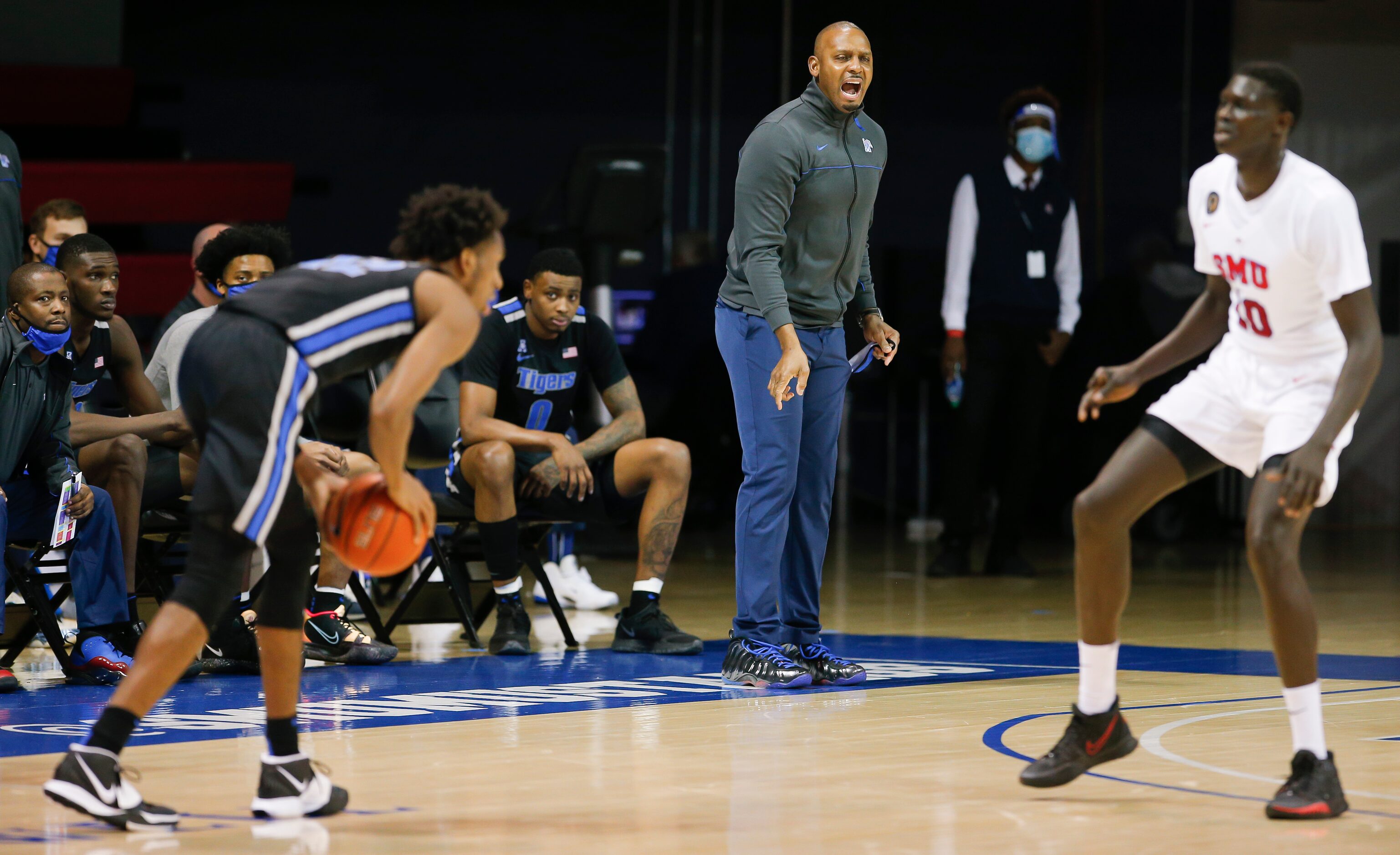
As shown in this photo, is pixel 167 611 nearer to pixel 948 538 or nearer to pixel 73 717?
pixel 73 717

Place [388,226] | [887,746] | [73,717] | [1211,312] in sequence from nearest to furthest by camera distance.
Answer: [1211,312], [887,746], [73,717], [388,226]

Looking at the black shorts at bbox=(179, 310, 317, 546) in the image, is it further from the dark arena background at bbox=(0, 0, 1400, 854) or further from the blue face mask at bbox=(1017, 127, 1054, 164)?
the blue face mask at bbox=(1017, 127, 1054, 164)

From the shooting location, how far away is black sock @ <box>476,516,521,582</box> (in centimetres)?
562

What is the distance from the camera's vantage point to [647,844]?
117 inches

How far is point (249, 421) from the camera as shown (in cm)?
321

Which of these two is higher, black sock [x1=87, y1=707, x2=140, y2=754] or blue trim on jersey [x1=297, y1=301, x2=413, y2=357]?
blue trim on jersey [x1=297, y1=301, x2=413, y2=357]

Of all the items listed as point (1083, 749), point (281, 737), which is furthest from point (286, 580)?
point (1083, 749)

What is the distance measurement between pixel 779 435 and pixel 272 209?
5.89 metres

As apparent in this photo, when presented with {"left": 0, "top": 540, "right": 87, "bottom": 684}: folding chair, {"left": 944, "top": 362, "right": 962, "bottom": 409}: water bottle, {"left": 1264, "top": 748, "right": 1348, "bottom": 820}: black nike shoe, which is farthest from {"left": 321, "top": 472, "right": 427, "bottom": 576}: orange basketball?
{"left": 944, "top": 362, "right": 962, "bottom": 409}: water bottle

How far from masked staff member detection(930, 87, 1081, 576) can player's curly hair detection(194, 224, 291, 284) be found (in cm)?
343

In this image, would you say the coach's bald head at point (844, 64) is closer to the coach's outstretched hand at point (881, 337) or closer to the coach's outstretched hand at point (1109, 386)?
the coach's outstretched hand at point (881, 337)

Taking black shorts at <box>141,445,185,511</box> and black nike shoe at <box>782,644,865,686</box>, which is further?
black shorts at <box>141,445,185,511</box>

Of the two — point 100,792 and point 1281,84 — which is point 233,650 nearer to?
point 100,792

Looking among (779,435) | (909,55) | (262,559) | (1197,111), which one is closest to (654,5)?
(909,55)
